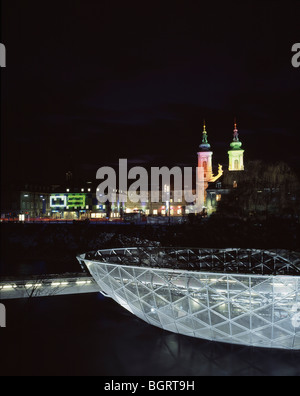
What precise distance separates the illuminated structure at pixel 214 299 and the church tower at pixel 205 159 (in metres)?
89.4

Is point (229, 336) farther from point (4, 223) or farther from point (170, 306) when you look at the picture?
point (4, 223)

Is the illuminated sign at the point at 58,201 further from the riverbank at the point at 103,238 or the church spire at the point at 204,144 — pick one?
the riverbank at the point at 103,238

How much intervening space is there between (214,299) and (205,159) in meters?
94.8

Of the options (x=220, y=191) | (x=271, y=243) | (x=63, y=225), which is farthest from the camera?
(x=220, y=191)

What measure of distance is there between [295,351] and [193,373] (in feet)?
15.5

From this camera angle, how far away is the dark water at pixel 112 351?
61.4ft

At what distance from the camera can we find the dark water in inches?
736

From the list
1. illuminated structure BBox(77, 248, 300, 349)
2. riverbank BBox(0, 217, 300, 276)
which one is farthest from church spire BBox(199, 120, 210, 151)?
illuminated structure BBox(77, 248, 300, 349)

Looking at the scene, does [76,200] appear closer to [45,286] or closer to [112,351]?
[45,286]

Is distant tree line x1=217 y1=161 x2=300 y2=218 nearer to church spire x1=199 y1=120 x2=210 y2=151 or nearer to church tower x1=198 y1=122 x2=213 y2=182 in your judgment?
church tower x1=198 y1=122 x2=213 y2=182

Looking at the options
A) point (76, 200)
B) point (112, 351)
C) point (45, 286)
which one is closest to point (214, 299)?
point (112, 351)

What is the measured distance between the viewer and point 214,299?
18.3 metres

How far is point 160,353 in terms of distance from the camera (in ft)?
66.7

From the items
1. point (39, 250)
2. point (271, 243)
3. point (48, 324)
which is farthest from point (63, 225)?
point (48, 324)
